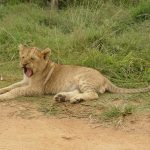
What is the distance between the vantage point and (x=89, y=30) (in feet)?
30.4

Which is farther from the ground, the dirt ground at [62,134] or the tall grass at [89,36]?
the tall grass at [89,36]

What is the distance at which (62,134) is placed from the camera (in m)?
5.53

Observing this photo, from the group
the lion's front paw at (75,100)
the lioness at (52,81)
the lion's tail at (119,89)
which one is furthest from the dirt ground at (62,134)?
the lion's tail at (119,89)

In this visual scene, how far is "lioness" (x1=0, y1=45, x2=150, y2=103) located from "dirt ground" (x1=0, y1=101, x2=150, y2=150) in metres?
0.68

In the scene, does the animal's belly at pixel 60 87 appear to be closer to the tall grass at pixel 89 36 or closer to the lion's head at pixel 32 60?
the lion's head at pixel 32 60

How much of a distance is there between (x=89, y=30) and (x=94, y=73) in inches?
92.9

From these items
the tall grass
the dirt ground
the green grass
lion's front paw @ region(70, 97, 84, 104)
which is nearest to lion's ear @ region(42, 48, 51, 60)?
the green grass

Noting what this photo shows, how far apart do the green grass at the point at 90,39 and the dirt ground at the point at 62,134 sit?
1.04 feet

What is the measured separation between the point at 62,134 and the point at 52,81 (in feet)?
5.68

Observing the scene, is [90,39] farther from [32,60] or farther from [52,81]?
[32,60]

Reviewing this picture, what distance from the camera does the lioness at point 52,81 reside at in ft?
22.5

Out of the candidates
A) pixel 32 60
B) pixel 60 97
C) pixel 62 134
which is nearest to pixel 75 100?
pixel 60 97

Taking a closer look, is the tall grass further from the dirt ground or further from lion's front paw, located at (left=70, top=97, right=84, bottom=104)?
the dirt ground

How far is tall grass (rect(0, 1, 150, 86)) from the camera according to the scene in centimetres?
811
